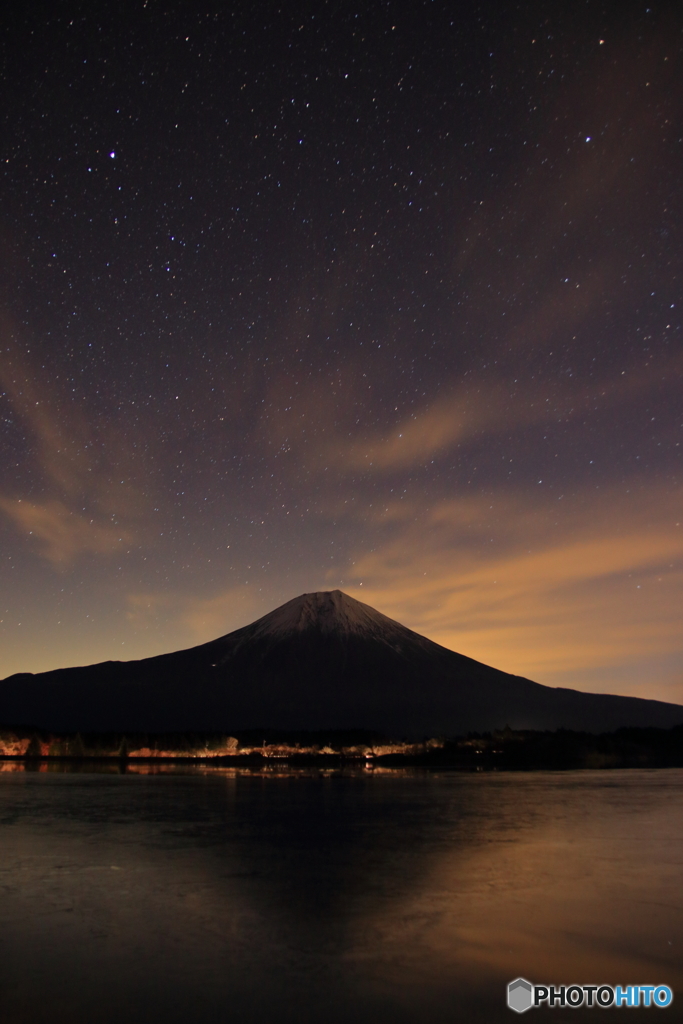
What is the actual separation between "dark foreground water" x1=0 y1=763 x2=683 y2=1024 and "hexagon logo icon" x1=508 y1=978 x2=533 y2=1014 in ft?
0.77

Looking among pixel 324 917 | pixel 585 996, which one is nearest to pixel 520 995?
pixel 585 996

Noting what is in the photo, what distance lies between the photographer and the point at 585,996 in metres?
10.2

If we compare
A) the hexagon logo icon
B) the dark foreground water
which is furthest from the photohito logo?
the dark foreground water

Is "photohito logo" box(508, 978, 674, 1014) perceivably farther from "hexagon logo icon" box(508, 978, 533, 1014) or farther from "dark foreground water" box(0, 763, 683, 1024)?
"dark foreground water" box(0, 763, 683, 1024)

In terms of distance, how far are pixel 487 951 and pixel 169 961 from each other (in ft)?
15.9

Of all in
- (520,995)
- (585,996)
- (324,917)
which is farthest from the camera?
(324,917)

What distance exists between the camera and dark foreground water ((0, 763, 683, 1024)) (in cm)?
984

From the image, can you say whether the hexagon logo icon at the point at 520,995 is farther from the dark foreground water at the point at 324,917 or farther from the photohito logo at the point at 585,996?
the dark foreground water at the point at 324,917

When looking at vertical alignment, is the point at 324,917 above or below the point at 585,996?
above

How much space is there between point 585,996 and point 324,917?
5.33 m

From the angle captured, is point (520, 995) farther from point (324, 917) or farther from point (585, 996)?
point (324, 917)

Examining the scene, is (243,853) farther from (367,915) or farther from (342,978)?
(342,978)

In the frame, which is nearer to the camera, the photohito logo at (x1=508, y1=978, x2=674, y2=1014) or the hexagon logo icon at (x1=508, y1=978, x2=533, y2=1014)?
the hexagon logo icon at (x1=508, y1=978, x2=533, y2=1014)

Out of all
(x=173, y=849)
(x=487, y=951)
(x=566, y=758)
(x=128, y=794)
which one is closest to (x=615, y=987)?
(x=487, y=951)
